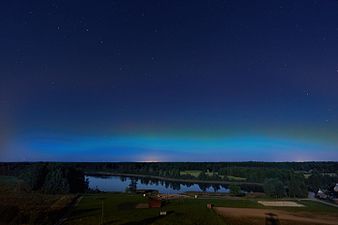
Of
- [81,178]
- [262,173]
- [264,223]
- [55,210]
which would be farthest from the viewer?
[262,173]

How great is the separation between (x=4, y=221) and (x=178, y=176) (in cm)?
12489

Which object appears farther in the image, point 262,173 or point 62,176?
point 262,173

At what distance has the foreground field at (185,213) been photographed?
4853 centimetres

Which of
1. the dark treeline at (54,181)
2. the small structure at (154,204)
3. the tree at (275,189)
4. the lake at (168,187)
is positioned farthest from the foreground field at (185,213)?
the lake at (168,187)

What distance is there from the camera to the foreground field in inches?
1911

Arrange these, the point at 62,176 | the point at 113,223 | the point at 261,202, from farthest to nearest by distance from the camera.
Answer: the point at 62,176, the point at 261,202, the point at 113,223

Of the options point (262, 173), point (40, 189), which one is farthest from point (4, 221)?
point (262, 173)

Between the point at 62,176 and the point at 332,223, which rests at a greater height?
the point at 62,176

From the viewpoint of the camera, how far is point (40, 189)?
9175cm

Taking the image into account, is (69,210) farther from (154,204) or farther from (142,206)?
(154,204)

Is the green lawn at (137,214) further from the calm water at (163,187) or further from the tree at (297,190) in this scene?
the calm water at (163,187)

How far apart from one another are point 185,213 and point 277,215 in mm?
13429

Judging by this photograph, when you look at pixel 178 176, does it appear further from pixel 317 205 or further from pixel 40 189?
pixel 317 205

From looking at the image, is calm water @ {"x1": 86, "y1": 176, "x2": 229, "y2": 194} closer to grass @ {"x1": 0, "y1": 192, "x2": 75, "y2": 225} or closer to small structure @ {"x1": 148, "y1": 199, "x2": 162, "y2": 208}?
grass @ {"x1": 0, "y1": 192, "x2": 75, "y2": 225}
